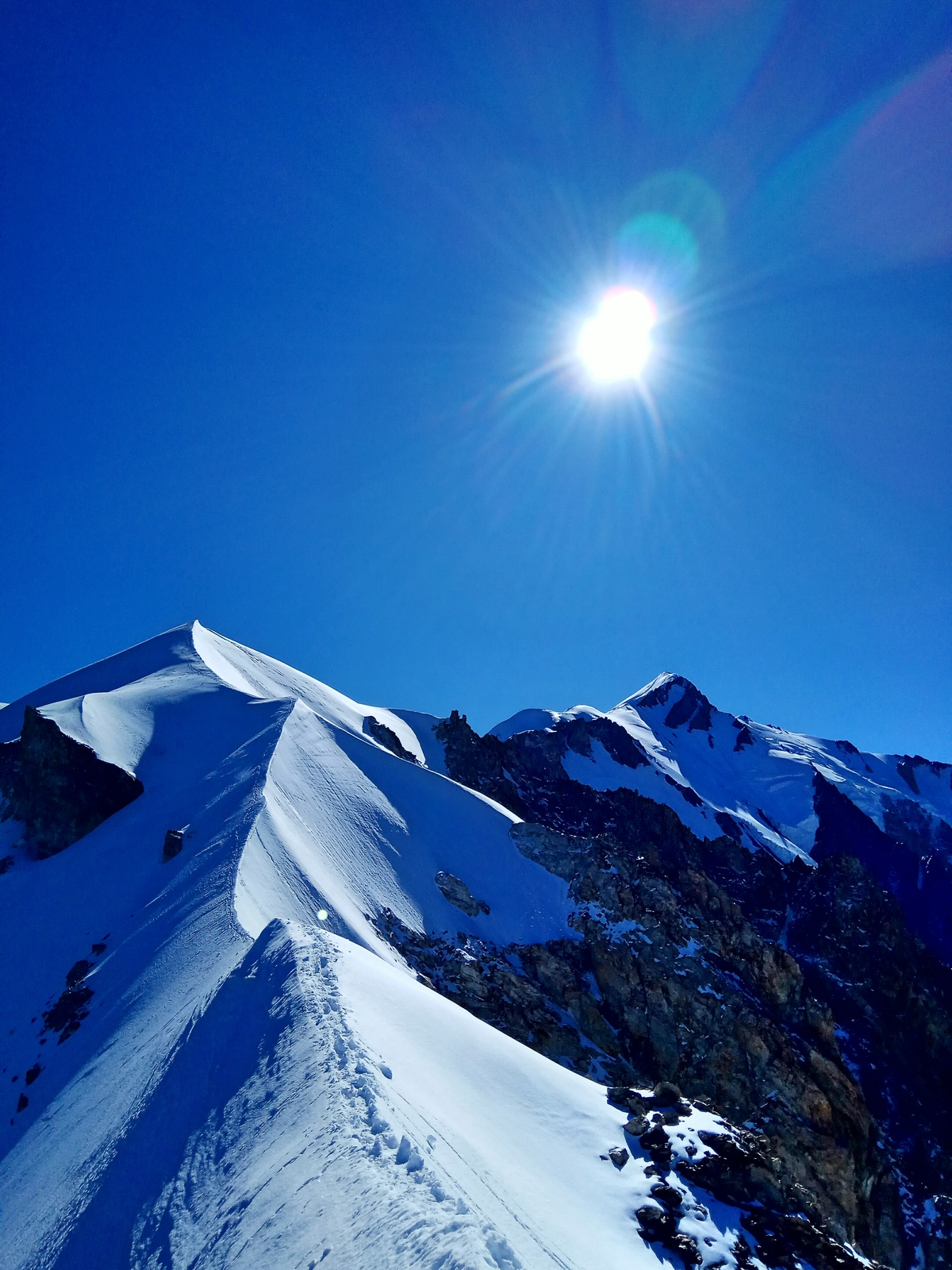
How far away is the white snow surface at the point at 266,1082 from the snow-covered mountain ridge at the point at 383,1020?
8 centimetres

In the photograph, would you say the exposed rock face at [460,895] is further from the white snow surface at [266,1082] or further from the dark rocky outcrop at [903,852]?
the dark rocky outcrop at [903,852]

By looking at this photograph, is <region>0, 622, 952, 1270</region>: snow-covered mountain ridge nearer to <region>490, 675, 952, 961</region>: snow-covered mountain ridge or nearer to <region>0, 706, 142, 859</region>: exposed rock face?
<region>0, 706, 142, 859</region>: exposed rock face

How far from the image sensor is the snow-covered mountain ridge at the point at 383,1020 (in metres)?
9.55

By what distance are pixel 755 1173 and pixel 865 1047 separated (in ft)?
218

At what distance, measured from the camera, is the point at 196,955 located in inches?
810

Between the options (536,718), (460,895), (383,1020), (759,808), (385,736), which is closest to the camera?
(383,1020)

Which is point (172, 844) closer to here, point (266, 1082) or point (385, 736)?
point (266, 1082)

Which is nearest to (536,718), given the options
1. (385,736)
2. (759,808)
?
(759,808)

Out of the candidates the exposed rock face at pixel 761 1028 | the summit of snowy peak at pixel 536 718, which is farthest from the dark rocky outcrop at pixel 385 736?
the summit of snowy peak at pixel 536 718

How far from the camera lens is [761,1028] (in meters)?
37.4

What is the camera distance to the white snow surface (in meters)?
8.41

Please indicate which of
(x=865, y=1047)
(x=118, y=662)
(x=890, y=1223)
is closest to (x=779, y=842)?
(x=865, y=1047)

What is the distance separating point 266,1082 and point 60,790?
117 ft

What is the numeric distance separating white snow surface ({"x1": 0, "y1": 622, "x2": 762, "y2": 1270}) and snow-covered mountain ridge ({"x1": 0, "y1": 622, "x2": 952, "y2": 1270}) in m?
0.08
